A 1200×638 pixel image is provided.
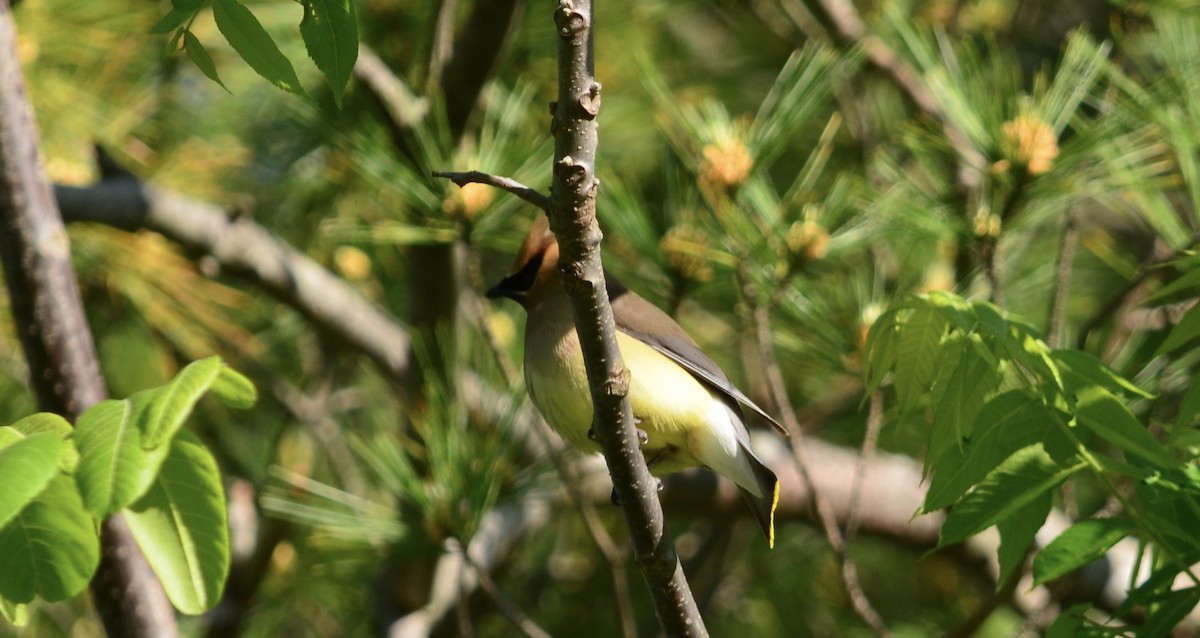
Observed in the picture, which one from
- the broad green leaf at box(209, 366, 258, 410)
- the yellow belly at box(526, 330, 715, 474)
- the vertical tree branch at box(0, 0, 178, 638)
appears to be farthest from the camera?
the yellow belly at box(526, 330, 715, 474)

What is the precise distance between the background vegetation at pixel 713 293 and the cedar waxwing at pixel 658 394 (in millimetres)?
290

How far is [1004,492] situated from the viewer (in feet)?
6.28

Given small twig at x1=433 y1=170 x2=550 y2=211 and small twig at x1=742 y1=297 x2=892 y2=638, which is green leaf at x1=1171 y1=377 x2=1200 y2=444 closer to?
small twig at x1=433 y1=170 x2=550 y2=211

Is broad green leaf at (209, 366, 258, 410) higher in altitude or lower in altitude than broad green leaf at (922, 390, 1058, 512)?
lower

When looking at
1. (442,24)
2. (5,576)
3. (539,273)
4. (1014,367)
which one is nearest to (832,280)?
(539,273)

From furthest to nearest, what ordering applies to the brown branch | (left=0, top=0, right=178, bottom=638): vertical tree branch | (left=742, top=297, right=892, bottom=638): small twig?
the brown branch → (left=742, top=297, right=892, bottom=638): small twig → (left=0, top=0, right=178, bottom=638): vertical tree branch

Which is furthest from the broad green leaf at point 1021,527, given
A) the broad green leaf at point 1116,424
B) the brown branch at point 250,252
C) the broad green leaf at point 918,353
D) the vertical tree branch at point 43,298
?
the brown branch at point 250,252

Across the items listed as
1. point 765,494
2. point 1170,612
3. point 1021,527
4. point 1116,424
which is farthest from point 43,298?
point 1170,612

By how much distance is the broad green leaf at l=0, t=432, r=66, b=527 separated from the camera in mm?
1478

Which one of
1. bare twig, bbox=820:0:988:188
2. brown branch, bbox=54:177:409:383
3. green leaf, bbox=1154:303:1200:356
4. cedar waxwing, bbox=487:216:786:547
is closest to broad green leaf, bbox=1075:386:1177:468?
green leaf, bbox=1154:303:1200:356

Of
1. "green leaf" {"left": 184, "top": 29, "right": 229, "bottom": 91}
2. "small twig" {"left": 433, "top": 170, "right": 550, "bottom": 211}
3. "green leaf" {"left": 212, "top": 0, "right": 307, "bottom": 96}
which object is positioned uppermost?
"green leaf" {"left": 212, "top": 0, "right": 307, "bottom": 96}

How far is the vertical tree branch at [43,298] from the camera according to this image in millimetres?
2496

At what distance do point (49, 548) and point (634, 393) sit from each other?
4.70ft

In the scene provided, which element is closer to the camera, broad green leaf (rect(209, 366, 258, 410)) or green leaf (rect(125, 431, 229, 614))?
green leaf (rect(125, 431, 229, 614))
